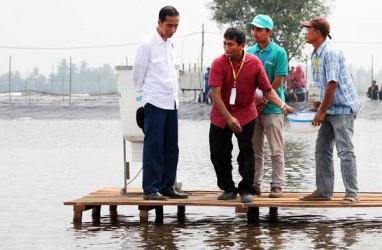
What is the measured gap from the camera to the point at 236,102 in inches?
424

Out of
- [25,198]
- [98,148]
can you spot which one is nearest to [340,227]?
[25,198]

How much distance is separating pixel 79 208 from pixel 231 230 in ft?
5.02

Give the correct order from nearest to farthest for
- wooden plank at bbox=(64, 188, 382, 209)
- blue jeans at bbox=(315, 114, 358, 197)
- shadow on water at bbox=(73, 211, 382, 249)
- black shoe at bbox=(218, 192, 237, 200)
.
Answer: shadow on water at bbox=(73, 211, 382, 249)
wooden plank at bbox=(64, 188, 382, 209)
blue jeans at bbox=(315, 114, 358, 197)
black shoe at bbox=(218, 192, 237, 200)

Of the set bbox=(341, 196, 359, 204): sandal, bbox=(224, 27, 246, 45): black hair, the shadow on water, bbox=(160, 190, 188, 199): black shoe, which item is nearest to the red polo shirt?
bbox=(224, 27, 246, 45): black hair

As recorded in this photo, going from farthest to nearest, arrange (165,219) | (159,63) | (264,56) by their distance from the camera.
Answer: (165,219)
(264,56)
(159,63)

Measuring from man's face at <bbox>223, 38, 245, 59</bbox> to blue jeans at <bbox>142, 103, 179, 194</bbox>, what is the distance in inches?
34.0

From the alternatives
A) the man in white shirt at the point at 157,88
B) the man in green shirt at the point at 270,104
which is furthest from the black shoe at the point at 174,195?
the man in green shirt at the point at 270,104

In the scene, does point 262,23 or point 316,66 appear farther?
point 262,23

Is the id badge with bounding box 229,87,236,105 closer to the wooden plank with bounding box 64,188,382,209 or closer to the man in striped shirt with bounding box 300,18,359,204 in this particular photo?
the man in striped shirt with bounding box 300,18,359,204

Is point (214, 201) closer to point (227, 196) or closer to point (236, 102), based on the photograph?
point (227, 196)

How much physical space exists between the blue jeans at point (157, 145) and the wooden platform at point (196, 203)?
0.75 ft

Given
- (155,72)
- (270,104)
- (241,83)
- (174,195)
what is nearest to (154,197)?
(174,195)

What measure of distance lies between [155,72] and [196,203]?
1.30 metres

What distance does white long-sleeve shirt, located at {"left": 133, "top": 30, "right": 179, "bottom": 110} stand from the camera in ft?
35.8
